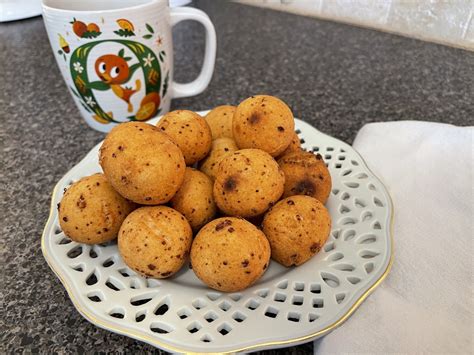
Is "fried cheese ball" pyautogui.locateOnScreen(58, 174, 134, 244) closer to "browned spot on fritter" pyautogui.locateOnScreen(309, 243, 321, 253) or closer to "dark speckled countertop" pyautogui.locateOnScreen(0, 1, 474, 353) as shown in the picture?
"dark speckled countertop" pyautogui.locateOnScreen(0, 1, 474, 353)

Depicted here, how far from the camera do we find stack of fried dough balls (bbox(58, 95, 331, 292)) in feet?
1.40

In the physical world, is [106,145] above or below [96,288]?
above

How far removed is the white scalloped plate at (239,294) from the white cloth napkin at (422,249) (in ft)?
0.12

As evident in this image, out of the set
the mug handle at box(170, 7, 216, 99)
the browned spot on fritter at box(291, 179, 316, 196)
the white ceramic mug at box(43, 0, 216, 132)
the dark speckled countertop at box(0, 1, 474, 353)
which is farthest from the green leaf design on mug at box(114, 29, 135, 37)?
the browned spot on fritter at box(291, 179, 316, 196)

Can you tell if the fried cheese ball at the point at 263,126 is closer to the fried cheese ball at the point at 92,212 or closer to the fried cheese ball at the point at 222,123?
the fried cheese ball at the point at 222,123

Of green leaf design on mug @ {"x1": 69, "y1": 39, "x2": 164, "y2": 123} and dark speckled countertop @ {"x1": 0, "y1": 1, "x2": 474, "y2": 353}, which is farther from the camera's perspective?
green leaf design on mug @ {"x1": 69, "y1": 39, "x2": 164, "y2": 123}

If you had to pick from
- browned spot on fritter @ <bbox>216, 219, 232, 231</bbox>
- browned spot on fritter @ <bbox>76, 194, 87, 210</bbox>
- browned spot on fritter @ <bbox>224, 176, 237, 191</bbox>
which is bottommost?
browned spot on fritter @ <bbox>76, 194, 87, 210</bbox>

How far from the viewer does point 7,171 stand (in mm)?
704

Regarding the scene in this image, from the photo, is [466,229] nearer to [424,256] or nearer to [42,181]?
[424,256]

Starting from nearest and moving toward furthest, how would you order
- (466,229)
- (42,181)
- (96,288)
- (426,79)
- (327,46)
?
(96,288) → (466,229) → (42,181) → (426,79) → (327,46)

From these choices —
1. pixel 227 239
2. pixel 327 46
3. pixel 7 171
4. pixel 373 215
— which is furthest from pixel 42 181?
pixel 327 46

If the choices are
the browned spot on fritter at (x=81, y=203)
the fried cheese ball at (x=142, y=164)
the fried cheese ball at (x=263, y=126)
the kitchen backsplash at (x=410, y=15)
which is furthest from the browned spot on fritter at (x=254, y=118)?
the kitchen backsplash at (x=410, y=15)

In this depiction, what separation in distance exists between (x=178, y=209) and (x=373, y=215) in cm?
23

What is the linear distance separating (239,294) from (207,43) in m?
0.51
